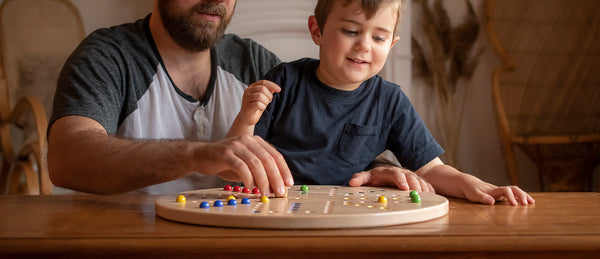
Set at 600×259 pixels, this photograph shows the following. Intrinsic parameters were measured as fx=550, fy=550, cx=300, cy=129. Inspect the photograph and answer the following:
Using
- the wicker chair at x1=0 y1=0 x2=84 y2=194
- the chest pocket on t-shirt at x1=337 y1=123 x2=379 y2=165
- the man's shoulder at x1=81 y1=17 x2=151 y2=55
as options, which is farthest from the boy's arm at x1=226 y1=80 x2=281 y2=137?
the wicker chair at x1=0 y1=0 x2=84 y2=194

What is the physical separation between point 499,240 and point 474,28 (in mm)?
2532

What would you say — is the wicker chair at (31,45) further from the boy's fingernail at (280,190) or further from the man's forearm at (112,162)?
the boy's fingernail at (280,190)

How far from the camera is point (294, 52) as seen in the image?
2645 mm

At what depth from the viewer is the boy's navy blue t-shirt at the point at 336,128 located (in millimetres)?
1295

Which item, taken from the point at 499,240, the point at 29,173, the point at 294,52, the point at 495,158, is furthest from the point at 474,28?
the point at 499,240

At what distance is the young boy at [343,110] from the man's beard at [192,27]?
0.29 metres

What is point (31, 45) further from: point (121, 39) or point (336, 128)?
point (336, 128)

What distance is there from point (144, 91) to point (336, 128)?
1.81 feet

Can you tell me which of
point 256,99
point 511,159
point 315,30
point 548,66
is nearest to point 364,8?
point 315,30

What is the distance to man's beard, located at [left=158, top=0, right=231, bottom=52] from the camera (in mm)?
1544

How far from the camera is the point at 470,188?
98 centimetres

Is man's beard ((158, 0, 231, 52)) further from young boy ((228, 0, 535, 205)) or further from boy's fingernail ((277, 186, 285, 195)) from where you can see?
boy's fingernail ((277, 186, 285, 195))

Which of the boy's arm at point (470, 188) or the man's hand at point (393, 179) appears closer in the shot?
the boy's arm at point (470, 188)

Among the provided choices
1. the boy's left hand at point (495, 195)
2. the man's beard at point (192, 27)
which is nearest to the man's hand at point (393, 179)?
the boy's left hand at point (495, 195)
